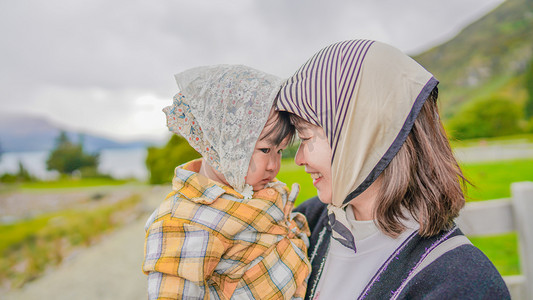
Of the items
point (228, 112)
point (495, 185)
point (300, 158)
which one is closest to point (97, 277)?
point (228, 112)

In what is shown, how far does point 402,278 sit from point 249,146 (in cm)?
70

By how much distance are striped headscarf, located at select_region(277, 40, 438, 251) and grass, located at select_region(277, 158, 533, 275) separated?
1.30m

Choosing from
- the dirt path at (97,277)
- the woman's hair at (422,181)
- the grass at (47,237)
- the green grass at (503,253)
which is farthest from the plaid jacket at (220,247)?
the grass at (47,237)

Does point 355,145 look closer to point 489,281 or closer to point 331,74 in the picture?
→ point 331,74

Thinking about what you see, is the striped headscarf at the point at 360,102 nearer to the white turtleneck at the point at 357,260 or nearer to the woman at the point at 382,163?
the woman at the point at 382,163

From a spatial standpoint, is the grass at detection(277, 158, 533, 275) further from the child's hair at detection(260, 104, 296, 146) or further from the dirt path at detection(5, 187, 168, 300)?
the dirt path at detection(5, 187, 168, 300)

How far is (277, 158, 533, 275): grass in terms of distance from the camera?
98.6 inches

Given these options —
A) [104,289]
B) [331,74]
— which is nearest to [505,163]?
[331,74]

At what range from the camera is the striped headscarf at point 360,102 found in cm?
98

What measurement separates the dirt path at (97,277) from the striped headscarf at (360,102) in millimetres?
5774

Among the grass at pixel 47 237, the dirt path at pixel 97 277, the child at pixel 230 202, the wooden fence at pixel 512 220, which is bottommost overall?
the grass at pixel 47 237

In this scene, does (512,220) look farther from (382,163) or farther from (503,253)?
(503,253)

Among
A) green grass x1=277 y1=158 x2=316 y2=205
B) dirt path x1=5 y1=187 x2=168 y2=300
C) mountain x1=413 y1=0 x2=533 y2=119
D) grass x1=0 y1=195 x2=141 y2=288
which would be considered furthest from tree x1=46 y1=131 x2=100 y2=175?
mountain x1=413 y1=0 x2=533 y2=119

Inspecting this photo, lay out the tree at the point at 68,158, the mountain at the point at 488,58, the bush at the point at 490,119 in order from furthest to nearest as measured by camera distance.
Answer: the tree at the point at 68,158 < the mountain at the point at 488,58 < the bush at the point at 490,119
